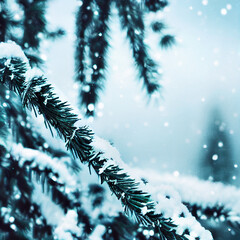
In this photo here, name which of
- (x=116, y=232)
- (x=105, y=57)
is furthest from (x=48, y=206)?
(x=105, y=57)

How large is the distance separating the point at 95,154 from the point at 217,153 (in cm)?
698

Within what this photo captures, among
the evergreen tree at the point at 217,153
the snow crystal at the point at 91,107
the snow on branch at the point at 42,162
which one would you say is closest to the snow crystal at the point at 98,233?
the snow on branch at the point at 42,162

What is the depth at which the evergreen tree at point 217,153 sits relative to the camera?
5.46 m

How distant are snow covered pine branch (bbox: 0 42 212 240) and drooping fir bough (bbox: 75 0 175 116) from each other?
69 cm

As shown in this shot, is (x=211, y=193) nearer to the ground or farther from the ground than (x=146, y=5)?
nearer to the ground

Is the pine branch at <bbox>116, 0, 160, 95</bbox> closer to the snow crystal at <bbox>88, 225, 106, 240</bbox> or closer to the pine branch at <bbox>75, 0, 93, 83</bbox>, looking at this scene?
the pine branch at <bbox>75, 0, 93, 83</bbox>

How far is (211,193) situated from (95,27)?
0.85 meters

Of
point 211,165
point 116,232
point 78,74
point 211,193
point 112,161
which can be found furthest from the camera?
point 211,165

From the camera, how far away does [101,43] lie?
1.16 m

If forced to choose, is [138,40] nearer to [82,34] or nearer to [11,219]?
[82,34]

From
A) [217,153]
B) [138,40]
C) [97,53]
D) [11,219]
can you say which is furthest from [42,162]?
[217,153]

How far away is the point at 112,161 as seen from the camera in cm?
39

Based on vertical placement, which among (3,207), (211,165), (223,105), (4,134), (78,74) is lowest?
(3,207)

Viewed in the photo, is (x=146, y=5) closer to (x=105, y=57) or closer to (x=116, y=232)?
(x=105, y=57)
